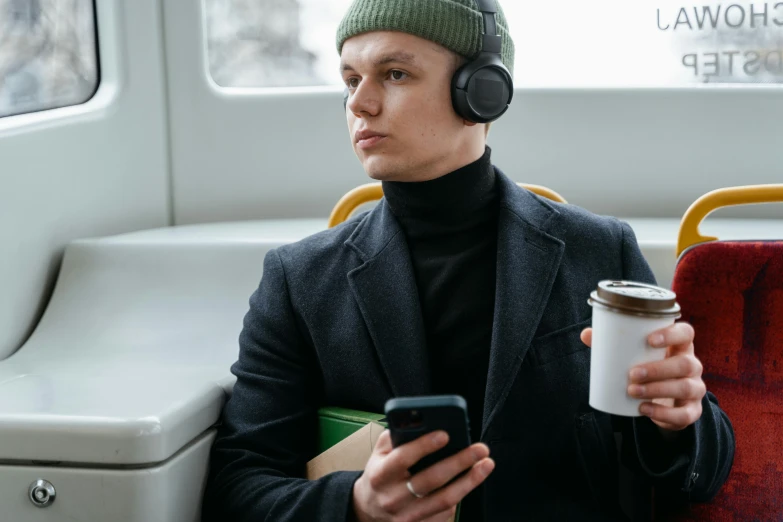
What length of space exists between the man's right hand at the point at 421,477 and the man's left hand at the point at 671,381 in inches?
8.6

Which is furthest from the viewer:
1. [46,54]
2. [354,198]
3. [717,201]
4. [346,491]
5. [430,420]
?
[46,54]

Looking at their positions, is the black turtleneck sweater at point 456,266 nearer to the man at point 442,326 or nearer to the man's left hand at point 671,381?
the man at point 442,326

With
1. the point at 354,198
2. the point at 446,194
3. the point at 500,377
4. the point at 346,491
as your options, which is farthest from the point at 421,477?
the point at 354,198

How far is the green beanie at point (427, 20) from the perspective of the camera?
1457 millimetres

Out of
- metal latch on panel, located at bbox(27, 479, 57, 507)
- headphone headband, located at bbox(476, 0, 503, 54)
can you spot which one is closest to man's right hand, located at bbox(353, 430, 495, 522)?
metal latch on panel, located at bbox(27, 479, 57, 507)

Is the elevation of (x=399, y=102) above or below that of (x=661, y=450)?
above

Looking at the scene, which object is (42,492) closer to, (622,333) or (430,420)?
(430,420)

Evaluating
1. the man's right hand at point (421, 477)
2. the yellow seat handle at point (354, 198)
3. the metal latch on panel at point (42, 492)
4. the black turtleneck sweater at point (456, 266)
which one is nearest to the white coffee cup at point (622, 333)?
the man's right hand at point (421, 477)

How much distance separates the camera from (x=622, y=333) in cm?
110

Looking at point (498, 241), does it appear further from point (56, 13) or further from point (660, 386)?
point (56, 13)

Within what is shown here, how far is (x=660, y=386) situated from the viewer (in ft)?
3.72

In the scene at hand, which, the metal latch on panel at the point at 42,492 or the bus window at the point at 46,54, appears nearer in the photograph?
the metal latch on panel at the point at 42,492

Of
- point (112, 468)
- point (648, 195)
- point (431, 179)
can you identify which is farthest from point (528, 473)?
point (648, 195)

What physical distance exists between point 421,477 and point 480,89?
2.22 ft
